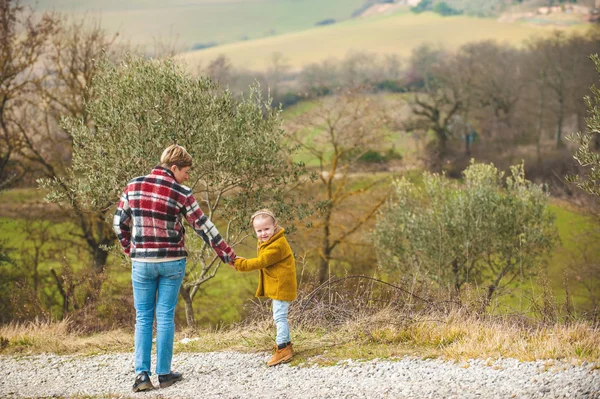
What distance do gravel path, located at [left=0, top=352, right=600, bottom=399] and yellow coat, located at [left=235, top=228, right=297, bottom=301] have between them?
3.08ft

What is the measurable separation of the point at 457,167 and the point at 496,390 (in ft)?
164

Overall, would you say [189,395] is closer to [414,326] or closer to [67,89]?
[414,326]

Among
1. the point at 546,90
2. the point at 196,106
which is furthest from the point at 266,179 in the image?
the point at 546,90

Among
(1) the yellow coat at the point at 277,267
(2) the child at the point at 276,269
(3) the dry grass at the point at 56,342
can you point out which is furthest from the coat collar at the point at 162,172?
(3) the dry grass at the point at 56,342

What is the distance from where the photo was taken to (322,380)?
22.5 feet

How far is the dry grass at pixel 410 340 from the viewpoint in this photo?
684cm

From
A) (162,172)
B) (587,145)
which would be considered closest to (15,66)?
(162,172)

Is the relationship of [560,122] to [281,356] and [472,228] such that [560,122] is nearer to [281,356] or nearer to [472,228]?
[472,228]

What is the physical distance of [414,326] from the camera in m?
8.07

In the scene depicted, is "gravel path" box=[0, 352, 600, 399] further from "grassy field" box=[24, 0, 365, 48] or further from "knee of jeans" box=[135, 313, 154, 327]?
"grassy field" box=[24, 0, 365, 48]

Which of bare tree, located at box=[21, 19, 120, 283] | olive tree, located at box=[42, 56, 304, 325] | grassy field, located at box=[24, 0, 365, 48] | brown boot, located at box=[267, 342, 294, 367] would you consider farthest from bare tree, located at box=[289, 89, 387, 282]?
grassy field, located at box=[24, 0, 365, 48]

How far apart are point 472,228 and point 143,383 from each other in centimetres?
2381

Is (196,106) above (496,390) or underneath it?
above

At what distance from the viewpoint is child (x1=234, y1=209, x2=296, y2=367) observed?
23.6 ft
